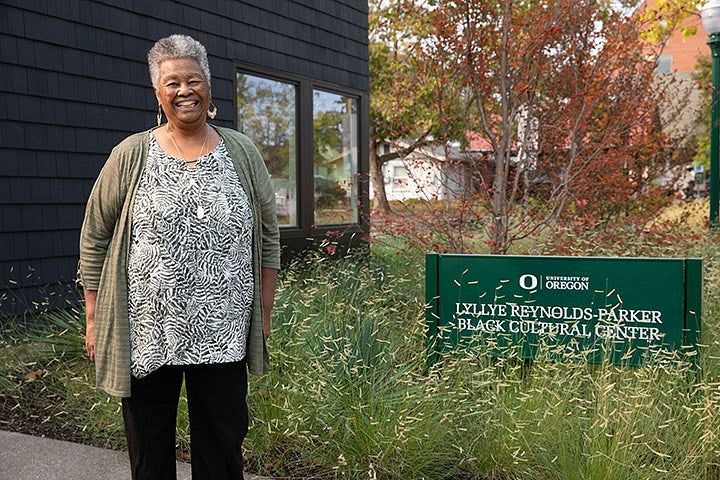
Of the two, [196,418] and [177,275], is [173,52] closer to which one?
[177,275]

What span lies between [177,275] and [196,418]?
536 millimetres

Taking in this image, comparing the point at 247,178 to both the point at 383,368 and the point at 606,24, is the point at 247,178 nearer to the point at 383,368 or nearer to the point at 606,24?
the point at 383,368

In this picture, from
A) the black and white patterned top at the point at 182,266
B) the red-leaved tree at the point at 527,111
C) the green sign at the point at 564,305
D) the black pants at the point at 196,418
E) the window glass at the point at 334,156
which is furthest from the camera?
the window glass at the point at 334,156

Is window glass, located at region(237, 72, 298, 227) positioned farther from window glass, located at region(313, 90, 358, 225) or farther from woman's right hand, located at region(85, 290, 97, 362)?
woman's right hand, located at region(85, 290, 97, 362)

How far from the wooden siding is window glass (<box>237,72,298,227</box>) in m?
0.62

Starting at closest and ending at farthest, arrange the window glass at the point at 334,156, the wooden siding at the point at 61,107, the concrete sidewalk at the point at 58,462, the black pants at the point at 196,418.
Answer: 1. the black pants at the point at 196,418
2. the concrete sidewalk at the point at 58,462
3. the wooden siding at the point at 61,107
4. the window glass at the point at 334,156

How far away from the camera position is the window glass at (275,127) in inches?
311

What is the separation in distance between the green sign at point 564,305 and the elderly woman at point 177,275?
174cm

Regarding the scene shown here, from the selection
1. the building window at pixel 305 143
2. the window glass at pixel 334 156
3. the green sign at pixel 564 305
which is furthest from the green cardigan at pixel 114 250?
the window glass at pixel 334 156

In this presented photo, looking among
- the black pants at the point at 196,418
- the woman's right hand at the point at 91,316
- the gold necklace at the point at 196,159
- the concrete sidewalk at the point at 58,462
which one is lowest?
the concrete sidewalk at the point at 58,462

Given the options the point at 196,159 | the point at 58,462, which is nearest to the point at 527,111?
the point at 196,159

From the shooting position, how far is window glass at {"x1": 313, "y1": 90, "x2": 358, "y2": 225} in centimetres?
897

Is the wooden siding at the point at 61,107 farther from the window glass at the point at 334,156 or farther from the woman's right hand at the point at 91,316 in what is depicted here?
the woman's right hand at the point at 91,316

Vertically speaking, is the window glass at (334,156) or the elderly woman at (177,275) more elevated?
the window glass at (334,156)
